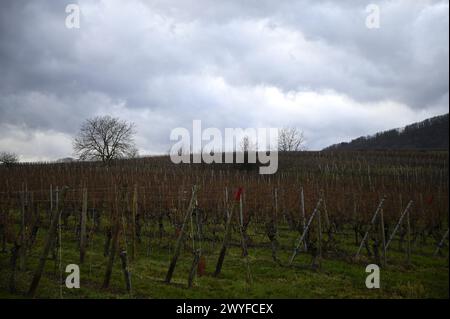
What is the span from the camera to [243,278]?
25.7 ft

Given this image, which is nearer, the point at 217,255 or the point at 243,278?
the point at 243,278

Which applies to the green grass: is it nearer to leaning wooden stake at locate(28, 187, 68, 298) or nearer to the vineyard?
the vineyard

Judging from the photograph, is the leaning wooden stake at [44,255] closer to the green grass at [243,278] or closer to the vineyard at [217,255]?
the vineyard at [217,255]

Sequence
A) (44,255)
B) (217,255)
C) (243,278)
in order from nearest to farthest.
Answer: (44,255) → (243,278) → (217,255)

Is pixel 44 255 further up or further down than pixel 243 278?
further up

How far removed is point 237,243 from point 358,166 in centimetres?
2796

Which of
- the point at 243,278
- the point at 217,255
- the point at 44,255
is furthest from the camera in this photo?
the point at 217,255

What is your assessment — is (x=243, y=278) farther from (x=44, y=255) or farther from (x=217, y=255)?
(x=44, y=255)

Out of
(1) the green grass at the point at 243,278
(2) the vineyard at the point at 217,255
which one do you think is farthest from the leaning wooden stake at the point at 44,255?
(1) the green grass at the point at 243,278

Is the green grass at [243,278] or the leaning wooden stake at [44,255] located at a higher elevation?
the leaning wooden stake at [44,255]

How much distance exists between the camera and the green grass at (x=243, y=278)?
6.61m

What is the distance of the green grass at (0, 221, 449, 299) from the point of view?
21.7ft

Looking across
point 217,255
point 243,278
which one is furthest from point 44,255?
point 217,255

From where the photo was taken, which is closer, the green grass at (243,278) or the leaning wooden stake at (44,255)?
the leaning wooden stake at (44,255)
